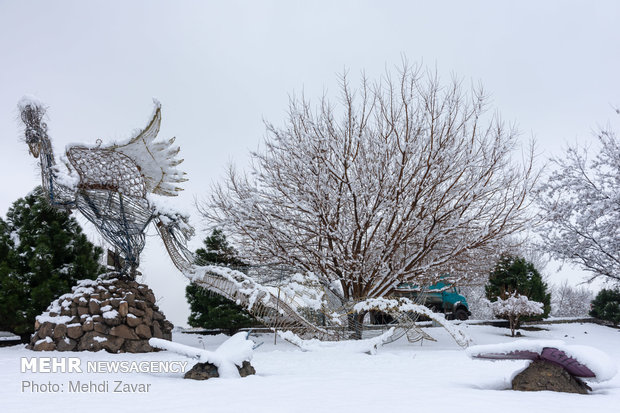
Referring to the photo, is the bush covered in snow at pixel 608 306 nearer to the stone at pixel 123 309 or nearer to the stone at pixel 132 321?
the stone at pixel 132 321

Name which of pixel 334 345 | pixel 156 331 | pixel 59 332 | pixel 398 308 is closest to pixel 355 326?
pixel 398 308

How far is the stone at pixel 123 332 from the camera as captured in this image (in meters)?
8.69

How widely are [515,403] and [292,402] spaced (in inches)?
82.2

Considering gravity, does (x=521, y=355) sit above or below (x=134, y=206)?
below

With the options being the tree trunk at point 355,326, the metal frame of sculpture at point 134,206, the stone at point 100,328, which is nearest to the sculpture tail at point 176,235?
the metal frame of sculpture at point 134,206

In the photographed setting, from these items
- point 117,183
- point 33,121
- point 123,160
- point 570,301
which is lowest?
point 570,301

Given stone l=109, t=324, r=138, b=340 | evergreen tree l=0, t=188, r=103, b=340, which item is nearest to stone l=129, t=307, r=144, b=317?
stone l=109, t=324, r=138, b=340

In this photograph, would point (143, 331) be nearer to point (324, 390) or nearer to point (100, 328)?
point (100, 328)

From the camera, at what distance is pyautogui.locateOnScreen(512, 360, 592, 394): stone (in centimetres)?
494

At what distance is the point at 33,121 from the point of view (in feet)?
29.1

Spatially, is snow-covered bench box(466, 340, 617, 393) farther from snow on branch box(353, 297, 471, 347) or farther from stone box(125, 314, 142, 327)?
stone box(125, 314, 142, 327)

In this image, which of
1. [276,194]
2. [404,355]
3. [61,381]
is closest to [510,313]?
[404,355]

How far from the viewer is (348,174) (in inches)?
448

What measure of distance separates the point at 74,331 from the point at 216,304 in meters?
4.70
